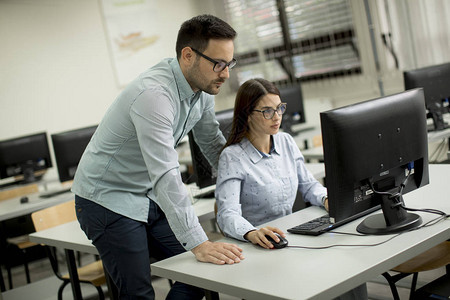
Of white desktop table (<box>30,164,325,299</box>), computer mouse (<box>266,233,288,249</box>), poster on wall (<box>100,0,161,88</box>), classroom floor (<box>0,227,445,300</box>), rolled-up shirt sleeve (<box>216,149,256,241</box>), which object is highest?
poster on wall (<box>100,0,161,88</box>)

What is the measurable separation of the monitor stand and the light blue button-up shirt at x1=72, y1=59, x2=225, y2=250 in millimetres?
553

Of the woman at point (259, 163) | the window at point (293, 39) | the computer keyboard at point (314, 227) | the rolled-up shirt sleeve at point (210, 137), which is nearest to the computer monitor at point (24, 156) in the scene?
the rolled-up shirt sleeve at point (210, 137)

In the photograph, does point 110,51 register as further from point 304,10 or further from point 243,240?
point 243,240

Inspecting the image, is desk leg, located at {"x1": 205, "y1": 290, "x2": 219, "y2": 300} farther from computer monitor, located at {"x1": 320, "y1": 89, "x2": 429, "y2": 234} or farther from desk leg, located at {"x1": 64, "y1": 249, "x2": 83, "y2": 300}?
desk leg, located at {"x1": 64, "y1": 249, "x2": 83, "y2": 300}

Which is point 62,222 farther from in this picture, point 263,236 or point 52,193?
point 263,236

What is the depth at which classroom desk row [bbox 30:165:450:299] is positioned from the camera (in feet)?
4.86

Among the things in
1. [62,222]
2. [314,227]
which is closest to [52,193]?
[62,222]

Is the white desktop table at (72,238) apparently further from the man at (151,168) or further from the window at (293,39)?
the window at (293,39)

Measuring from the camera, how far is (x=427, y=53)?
16.8ft

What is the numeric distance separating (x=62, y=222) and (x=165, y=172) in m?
1.61

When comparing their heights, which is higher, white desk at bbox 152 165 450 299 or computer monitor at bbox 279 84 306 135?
computer monitor at bbox 279 84 306 135

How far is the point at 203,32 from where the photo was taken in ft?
6.04

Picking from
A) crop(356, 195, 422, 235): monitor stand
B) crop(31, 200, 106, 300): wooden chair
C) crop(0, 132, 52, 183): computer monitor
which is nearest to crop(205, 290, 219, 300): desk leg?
crop(356, 195, 422, 235): monitor stand

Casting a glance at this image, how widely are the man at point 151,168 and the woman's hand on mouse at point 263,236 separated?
0.10 m
